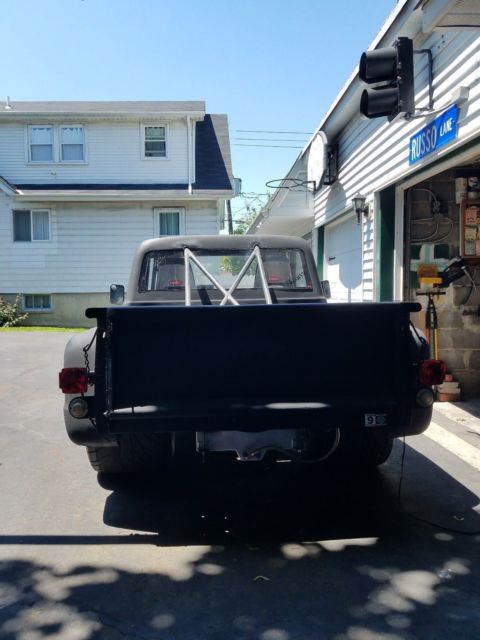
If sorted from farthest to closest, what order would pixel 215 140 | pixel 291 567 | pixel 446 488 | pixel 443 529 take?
pixel 215 140, pixel 446 488, pixel 443 529, pixel 291 567

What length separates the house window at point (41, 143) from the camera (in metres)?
18.8

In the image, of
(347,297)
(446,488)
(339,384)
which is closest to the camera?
(339,384)

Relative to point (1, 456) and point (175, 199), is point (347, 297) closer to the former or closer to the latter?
point (1, 456)

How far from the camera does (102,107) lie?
19.4 meters

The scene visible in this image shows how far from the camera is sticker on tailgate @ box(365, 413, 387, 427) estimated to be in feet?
10.7

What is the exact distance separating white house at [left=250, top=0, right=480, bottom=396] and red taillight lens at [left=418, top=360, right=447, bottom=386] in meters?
2.44

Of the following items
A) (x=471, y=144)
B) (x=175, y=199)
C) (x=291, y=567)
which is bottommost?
(x=291, y=567)

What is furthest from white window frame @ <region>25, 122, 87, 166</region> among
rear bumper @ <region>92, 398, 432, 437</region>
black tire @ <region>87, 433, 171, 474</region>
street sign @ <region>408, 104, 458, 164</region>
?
rear bumper @ <region>92, 398, 432, 437</region>

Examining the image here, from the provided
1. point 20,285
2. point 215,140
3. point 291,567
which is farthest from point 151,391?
point 215,140

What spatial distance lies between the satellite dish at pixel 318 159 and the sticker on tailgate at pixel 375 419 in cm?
780

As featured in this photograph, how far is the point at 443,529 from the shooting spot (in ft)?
11.7

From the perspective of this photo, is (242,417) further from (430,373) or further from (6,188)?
(6,188)

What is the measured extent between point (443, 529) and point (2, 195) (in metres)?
18.3

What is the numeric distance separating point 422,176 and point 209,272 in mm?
3089
